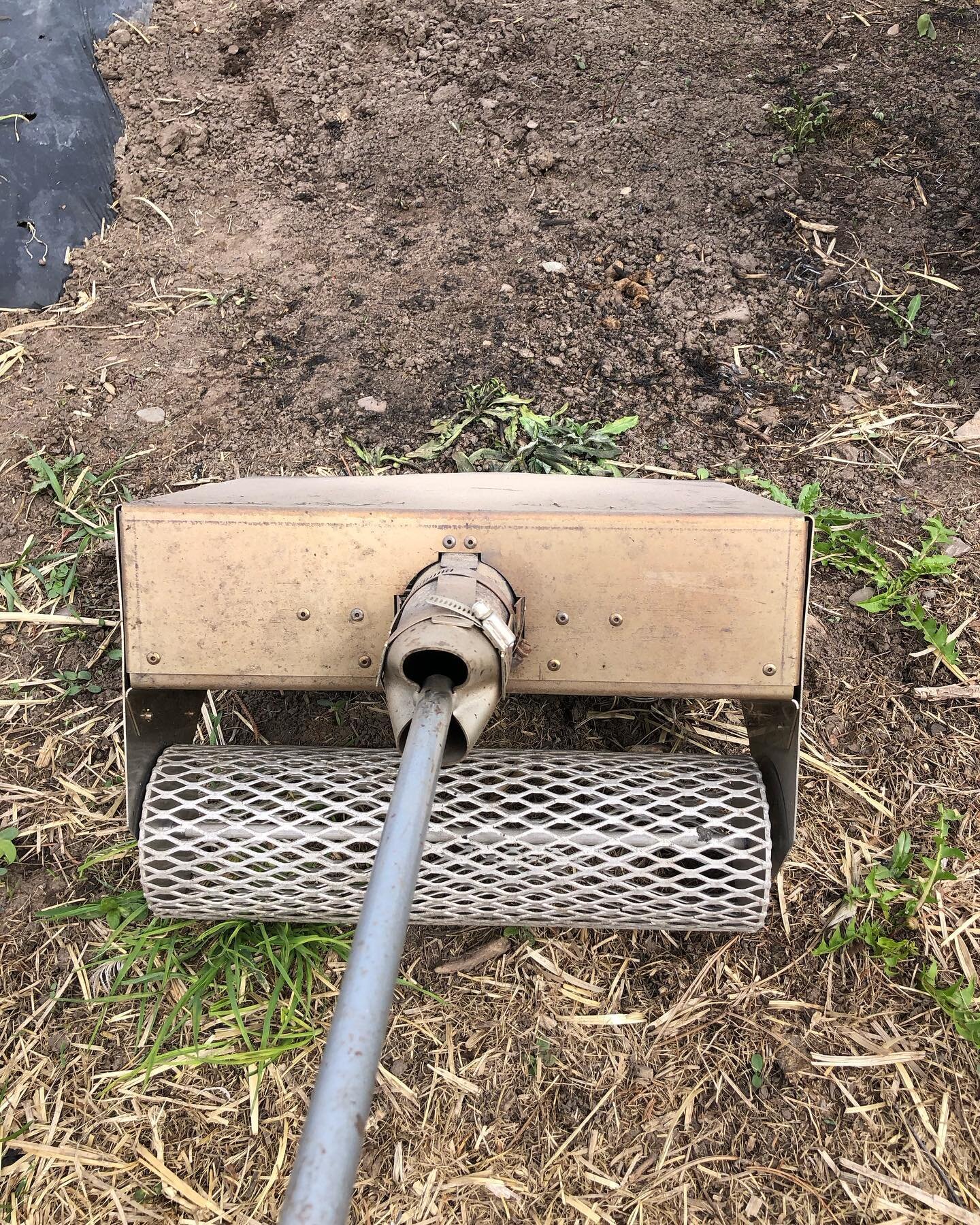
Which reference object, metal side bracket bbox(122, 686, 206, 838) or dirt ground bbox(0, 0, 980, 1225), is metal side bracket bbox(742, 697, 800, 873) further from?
metal side bracket bbox(122, 686, 206, 838)

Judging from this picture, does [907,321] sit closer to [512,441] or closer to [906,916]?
[512,441]

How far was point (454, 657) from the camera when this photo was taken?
1330 mm

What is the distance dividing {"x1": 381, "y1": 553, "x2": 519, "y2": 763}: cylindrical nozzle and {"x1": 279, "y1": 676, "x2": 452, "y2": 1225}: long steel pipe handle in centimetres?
17

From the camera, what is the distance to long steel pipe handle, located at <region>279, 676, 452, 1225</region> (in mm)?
704

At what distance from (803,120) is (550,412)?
1.65 metres

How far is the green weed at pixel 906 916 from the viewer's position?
1679 mm

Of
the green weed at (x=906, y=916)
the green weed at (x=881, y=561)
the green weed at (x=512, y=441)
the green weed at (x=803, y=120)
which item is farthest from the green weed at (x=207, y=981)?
the green weed at (x=803, y=120)

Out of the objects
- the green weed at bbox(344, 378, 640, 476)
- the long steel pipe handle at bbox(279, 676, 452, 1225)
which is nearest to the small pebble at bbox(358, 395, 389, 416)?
the green weed at bbox(344, 378, 640, 476)

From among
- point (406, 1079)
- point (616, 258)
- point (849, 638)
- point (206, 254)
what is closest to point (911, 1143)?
point (406, 1079)

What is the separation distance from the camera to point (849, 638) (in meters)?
2.22

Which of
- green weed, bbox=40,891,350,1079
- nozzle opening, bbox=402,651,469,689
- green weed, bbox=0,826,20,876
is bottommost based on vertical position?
green weed, bbox=40,891,350,1079

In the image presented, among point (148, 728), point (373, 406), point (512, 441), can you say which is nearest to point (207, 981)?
point (148, 728)

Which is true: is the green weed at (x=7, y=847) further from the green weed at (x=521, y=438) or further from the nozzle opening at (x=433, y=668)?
the green weed at (x=521, y=438)

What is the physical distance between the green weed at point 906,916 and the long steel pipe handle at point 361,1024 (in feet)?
3.46
